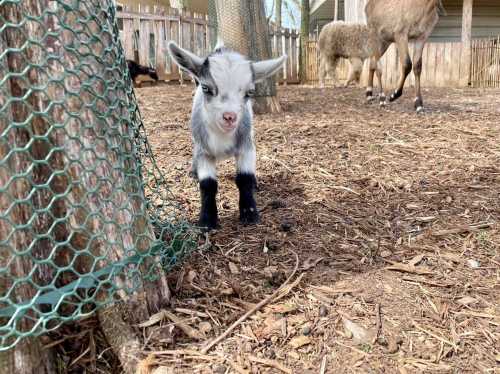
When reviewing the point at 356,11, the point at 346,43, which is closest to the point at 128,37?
the point at 346,43

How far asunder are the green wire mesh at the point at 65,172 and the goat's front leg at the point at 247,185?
0.99 meters

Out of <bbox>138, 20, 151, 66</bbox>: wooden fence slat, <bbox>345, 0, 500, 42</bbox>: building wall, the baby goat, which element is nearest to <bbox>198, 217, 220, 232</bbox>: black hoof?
the baby goat

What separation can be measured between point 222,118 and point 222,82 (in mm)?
232

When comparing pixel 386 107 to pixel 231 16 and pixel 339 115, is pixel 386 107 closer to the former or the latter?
pixel 339 115

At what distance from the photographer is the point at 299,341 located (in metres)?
2.06

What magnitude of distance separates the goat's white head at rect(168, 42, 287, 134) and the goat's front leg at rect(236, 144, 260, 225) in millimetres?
292

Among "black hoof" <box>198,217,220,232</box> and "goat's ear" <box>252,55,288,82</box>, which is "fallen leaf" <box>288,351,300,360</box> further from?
"goat's ear" <box>252,55,288,82</box>

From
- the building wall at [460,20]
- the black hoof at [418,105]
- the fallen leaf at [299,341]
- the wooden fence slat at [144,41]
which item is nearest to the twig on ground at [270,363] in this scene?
the fallen leaf at [299,341]

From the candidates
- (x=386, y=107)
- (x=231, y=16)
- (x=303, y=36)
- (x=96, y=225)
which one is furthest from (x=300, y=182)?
(x=303, y=36)

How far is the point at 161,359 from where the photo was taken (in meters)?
1.95

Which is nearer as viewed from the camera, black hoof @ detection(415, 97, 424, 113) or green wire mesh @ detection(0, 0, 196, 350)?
green wire mesh @ detection(0, 0, 196, 350)

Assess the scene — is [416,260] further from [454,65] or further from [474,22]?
[474,22]

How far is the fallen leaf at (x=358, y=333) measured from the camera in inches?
80.8

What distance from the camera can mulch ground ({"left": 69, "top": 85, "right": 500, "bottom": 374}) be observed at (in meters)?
2.00
